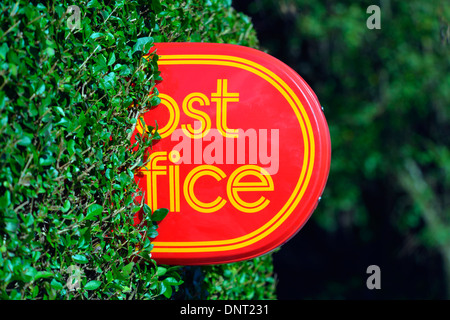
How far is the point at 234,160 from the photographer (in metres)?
2.58

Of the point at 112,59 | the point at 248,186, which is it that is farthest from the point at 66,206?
the point at 248,186

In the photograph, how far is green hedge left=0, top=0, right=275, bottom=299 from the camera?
1.95 m

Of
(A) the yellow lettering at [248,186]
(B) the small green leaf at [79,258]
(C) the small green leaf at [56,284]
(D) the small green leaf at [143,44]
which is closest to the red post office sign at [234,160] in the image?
(A) the yellow lettering at [248,186]

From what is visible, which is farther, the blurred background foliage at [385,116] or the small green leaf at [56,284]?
the blurred background foliage at [385,116]

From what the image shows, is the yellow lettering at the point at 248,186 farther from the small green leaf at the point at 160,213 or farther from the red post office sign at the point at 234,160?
the small green leaf at the point at 160,213

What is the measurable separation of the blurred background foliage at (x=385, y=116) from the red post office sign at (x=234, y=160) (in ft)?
14.5

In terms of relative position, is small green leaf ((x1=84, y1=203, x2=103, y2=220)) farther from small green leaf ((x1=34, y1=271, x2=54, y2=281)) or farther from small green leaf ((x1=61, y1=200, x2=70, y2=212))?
small green leaf ((x1=34, y1=271, x2=54, y2=281))

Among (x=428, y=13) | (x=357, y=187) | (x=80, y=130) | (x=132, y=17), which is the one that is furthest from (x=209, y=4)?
(x=357, y=187)

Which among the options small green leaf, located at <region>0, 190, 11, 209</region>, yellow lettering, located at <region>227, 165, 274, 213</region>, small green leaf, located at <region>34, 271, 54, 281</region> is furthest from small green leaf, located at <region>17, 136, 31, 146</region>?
yellow lettering, located at <region>227, 165, 274, 213</region>

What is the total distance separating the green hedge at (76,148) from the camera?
195 centimetres

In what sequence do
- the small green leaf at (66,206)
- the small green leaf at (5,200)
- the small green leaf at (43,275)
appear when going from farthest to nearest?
the small green leaf at (66,206) < the small green leaf at (43,275) < the small green leaf at (5,200)

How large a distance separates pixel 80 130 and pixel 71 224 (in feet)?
1.14

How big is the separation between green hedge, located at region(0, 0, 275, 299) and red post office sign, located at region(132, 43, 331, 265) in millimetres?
96
